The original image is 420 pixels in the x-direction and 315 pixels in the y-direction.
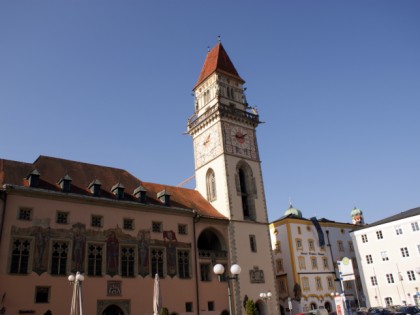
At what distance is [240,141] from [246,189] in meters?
5.14

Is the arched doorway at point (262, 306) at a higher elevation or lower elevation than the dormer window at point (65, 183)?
lower

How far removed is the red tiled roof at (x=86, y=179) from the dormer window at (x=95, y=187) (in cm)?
31

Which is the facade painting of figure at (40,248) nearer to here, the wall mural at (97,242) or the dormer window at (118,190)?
the wall mural at (97,242)

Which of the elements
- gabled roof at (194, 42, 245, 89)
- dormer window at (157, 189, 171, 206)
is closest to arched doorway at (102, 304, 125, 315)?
dormer window at (157, 189, 171, 206)

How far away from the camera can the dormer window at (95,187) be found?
29.9 metres

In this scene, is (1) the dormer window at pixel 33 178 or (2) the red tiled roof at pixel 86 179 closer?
(1) the dormer window at pixel 33 178

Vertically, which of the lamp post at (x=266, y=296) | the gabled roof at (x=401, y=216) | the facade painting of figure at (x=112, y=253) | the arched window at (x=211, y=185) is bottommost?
the lamp post at (x=266, y=296)

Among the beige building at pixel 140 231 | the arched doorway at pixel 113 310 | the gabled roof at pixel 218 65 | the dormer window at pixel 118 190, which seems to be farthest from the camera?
the gabled roof at pixel 218 65

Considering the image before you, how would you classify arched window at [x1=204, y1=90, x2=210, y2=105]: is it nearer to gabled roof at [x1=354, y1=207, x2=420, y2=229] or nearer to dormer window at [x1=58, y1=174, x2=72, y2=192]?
dormer window at [x1=58, y1=174, x2=72, y2=192]

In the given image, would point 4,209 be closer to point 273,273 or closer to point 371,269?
point 273,273

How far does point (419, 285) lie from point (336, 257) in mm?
10354

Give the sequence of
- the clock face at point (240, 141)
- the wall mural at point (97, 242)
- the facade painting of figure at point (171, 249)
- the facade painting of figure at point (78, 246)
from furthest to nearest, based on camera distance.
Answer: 1. the clock face at point (240, 141)
2. the facade painting of figure at point (171, 249)
3. the facade painting of figure at point (78, 246)
4. the wall mural at point (97, 242)

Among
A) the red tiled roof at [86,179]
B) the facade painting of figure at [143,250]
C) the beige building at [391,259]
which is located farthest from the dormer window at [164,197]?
the beige building at [391,259]

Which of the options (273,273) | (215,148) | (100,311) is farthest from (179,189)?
(100,311)
